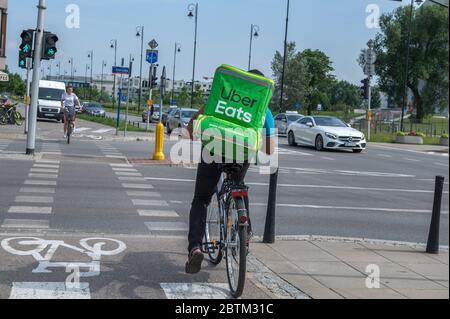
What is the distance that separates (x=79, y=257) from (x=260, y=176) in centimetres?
970

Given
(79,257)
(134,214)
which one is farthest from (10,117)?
(79,257)

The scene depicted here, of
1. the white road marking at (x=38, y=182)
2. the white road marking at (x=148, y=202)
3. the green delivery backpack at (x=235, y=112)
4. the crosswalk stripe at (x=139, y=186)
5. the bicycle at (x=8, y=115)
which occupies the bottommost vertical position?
→ the white road marking at (x=148, y=202)

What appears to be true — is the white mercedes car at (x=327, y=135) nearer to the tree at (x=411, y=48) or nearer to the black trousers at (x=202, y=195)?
the tree at (x=411, y=48)

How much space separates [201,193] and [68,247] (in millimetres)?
1996

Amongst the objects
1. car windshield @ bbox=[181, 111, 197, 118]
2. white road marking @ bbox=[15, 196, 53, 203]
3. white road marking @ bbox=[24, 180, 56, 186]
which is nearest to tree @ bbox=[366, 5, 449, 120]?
car windshield @ bbox=[181, 111, 197, 118]

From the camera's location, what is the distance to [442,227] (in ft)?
32.2

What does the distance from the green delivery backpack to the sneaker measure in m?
0.87

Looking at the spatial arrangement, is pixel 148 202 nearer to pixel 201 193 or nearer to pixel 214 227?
pixel 214 227

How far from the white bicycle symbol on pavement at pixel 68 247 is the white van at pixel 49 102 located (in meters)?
35.2

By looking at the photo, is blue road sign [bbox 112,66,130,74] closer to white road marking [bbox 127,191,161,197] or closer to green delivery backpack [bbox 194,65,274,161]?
white road marking [bbox 127,191,161,197]

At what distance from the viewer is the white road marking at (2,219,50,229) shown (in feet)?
26.1

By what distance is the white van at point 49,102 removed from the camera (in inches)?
1630

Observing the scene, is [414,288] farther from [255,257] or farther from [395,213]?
[395,213]

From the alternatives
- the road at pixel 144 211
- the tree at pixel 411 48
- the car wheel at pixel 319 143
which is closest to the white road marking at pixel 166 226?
the road at pixel 144 211
